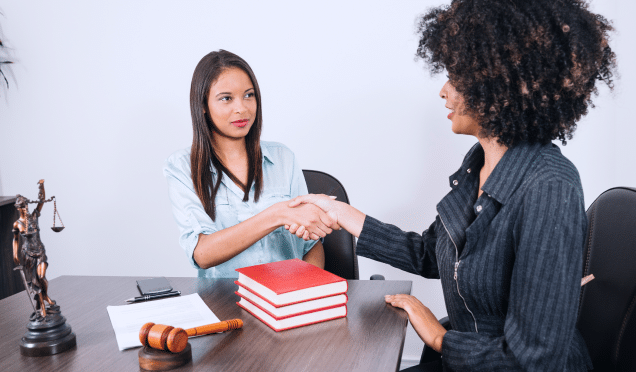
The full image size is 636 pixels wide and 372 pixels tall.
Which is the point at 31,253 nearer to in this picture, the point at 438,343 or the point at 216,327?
the point at 216,327

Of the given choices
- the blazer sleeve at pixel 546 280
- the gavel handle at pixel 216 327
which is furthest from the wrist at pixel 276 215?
the blazer sleeve at pixel 546 280

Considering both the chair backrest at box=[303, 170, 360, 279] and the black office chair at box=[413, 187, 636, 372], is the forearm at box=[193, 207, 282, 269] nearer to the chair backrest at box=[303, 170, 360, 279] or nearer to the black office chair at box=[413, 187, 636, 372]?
the chair backrest at box=[303, 170, 360, 279]

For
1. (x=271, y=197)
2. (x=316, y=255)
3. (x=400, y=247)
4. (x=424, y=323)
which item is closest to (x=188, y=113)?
(x=271, y=197)

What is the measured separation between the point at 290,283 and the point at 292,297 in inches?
1.7

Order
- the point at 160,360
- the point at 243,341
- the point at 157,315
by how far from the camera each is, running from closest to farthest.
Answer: the point at 160,360 → the point at 243,341 → the point at 157,315

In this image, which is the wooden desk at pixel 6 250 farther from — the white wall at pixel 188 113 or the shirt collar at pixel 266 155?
the shirt collar at pixel 266 155

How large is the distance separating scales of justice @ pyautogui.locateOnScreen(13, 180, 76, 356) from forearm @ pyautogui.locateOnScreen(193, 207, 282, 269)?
59 cm

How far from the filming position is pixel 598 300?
4.11 ft

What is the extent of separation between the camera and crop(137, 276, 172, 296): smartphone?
1.34 meters

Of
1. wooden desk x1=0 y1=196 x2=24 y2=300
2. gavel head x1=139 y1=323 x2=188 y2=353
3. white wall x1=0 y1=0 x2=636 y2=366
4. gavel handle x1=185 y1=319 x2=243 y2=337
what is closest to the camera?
gavel head x1=139 y1=323 x2=188 y2=353

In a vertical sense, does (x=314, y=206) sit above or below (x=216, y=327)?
above

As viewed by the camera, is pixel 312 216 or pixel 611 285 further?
pixel 312 216

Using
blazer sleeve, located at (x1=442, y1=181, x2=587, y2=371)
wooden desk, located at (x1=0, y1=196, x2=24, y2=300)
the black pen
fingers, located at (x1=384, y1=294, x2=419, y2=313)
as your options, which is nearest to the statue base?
the black pen

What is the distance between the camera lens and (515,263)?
3.42 ft
